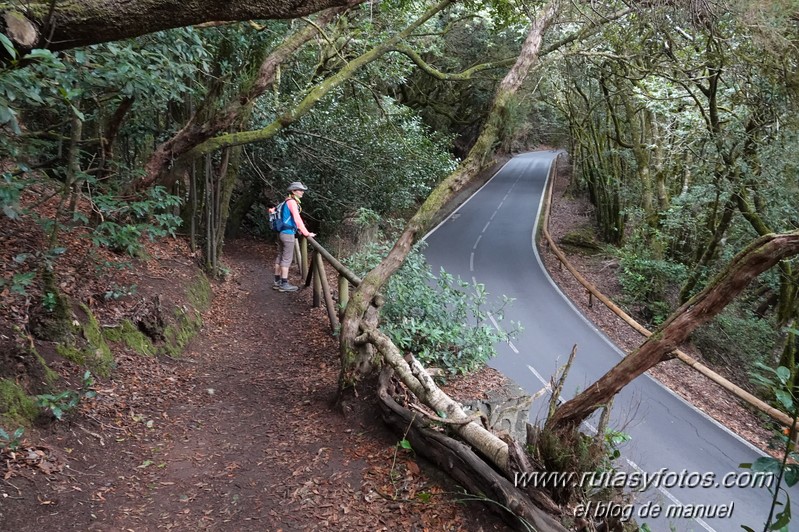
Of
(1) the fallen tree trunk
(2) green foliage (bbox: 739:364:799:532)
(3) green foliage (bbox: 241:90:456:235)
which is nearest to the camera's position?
(2) green foliage (bbox: 739:364:799:532)

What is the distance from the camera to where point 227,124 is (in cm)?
777

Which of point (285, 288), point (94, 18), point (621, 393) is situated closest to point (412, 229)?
point (94, 18)

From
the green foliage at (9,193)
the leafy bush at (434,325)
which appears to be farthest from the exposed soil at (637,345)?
the green foliage at (9,193)

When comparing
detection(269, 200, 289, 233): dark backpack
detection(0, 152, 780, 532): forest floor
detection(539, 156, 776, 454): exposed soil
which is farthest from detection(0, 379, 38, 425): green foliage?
detection(539, 156, 776, 454): exposed soil

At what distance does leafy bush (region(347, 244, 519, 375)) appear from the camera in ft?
20.1

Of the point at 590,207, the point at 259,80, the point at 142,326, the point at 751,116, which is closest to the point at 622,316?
the point at 751,116

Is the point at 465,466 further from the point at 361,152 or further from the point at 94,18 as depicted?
the point at 361,152

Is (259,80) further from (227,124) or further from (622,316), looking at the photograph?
(622,316)

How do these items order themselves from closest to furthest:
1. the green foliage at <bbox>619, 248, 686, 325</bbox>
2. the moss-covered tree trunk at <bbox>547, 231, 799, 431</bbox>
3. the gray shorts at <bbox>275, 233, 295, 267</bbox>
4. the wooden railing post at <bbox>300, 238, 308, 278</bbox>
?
the moss-covered tree trunk at <bbox>547, 231, 799, 431</bbox>
the gray shorts at <bbox>275, 233, 295, 267</bbox>
the wooden railing post at <bbox>300, 238, 308, 278</bbox>
the green foliage at <bbox>619, 248, 686, 325</bbox>

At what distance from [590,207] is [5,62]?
108 ft

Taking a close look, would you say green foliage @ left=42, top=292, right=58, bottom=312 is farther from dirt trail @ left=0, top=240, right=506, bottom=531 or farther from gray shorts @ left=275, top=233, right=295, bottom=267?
gray shorts @ left=275, top=233, right=295, bottom=267

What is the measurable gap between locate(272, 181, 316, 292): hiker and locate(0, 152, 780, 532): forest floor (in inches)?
99.6

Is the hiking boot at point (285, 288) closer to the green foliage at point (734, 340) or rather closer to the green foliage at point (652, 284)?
the green foliage at point (734, 340)

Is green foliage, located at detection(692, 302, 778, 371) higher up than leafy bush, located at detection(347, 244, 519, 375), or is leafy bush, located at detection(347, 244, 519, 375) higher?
leafy bush, located at detection(347, 244, 519, 375)
